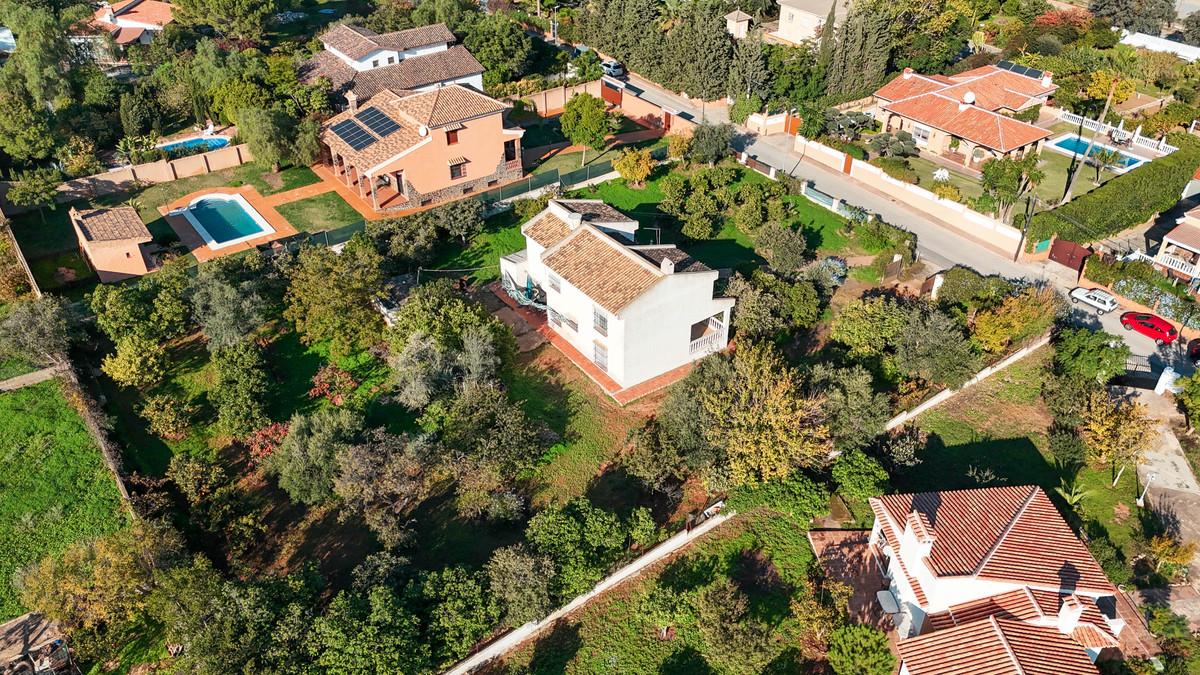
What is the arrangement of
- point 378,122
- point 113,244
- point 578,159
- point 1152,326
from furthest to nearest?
point 578,159 → point 378,122 → point 113,244 → point 1152,326

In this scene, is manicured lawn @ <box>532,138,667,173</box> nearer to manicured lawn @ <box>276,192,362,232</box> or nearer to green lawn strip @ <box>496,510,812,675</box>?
manicured lawn @ <box>276,192,362,232</box>

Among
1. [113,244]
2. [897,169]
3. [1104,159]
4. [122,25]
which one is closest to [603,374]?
[113,244]

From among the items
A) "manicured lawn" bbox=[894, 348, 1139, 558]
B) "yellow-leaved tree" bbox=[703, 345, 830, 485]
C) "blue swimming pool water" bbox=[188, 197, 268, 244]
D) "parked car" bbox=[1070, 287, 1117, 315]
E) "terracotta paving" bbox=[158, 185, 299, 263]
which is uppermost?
"yellow-leaved tree" bbox=[703, 345, 830, 485]

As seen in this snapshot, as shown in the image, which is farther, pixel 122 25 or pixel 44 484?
pixel 122 25

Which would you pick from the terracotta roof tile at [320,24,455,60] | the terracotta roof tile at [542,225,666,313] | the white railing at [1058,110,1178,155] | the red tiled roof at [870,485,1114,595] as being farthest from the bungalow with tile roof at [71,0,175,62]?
the white railing at [1058,110,1178,155]

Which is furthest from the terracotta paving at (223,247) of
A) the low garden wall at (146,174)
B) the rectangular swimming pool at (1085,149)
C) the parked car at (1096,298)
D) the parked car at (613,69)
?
the rectangular swimming pool at (1085,149)

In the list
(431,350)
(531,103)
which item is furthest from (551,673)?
(531,103)

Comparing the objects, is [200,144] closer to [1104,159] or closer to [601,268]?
[601,268]
